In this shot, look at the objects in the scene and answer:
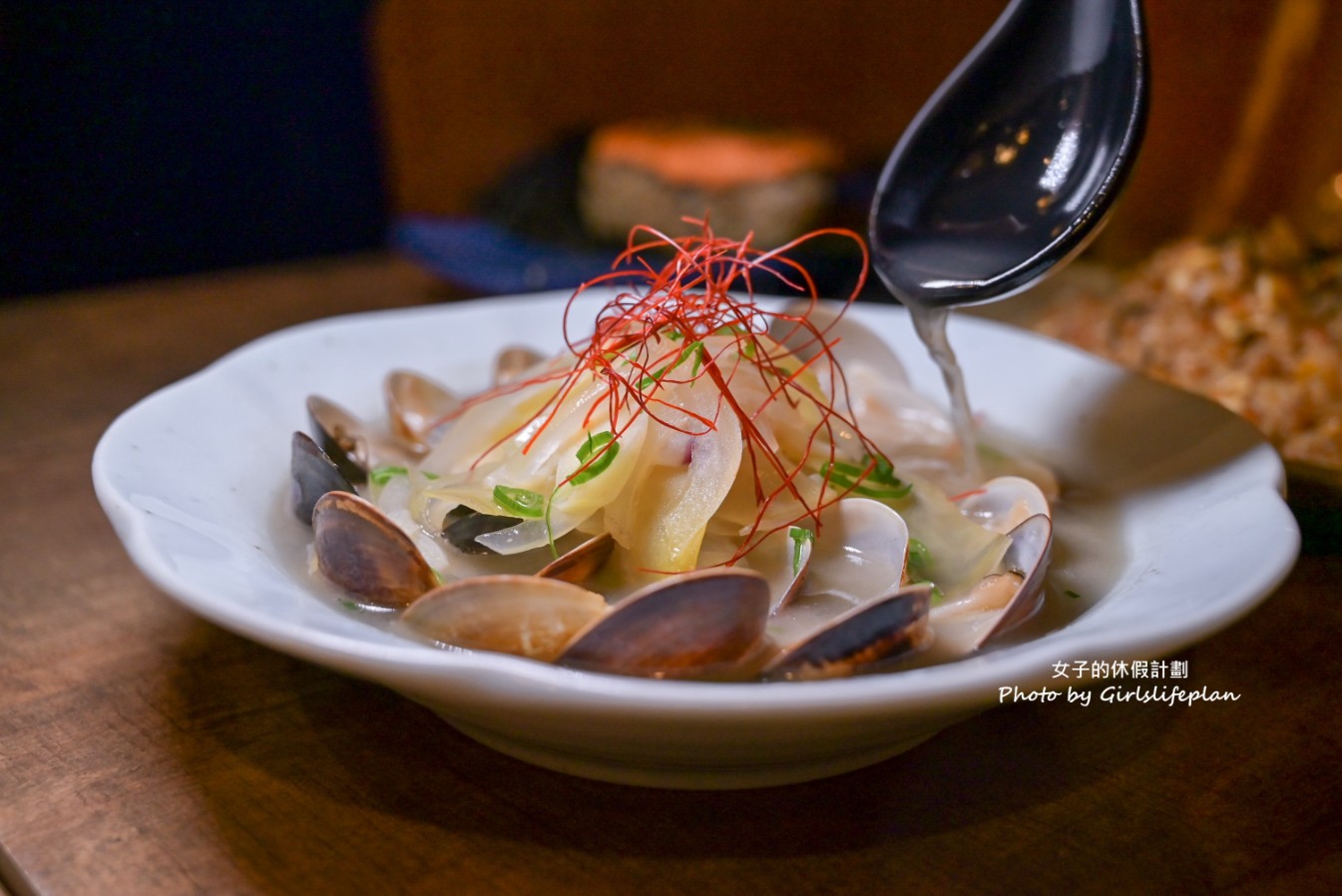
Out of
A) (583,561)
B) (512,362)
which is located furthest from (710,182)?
(583,561)

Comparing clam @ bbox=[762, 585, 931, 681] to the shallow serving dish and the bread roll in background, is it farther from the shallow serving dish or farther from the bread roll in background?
the bread roll in background

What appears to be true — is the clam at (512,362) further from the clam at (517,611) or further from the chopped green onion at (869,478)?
the clam at (517,611)

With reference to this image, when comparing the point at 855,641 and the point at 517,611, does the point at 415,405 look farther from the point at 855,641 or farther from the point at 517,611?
the point at 855,641

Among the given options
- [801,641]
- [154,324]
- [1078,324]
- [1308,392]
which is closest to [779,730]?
[801,641]

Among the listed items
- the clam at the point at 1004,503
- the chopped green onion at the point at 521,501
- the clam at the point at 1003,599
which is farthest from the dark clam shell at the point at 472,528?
the clam at the point at 1004,503

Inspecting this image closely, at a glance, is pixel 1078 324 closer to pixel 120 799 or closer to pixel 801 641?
pixel 801 641

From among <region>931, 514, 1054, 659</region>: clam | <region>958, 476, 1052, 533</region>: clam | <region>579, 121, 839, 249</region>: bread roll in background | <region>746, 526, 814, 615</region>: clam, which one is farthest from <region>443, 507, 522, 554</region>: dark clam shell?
<region>579, 121, 839, 249</region>: bread roll in background
